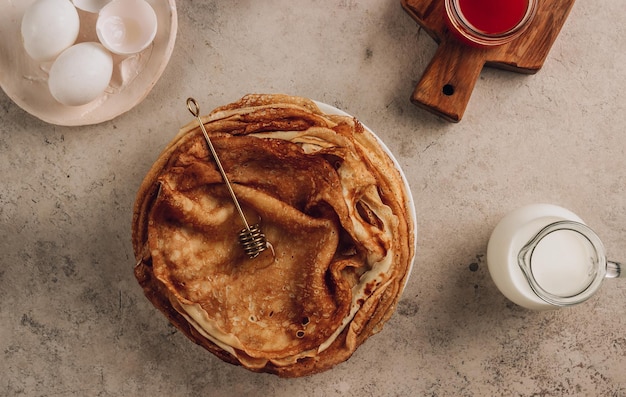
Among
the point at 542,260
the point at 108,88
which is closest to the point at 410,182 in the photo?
the point at 542,260

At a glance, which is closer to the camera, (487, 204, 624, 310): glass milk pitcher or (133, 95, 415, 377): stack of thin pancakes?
(133, 95, 415, 377): stack of thin pancakes

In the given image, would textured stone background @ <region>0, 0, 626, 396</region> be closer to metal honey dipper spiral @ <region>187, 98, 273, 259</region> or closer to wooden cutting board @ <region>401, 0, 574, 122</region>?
wooden cutting board @ <region>401, 0, 574, 122</region>

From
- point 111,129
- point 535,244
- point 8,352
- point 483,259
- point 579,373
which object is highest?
point 111,129

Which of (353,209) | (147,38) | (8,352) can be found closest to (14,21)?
(147,38)

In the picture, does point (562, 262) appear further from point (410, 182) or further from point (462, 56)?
point (462, 56)

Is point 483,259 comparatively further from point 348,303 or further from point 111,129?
point 111,129

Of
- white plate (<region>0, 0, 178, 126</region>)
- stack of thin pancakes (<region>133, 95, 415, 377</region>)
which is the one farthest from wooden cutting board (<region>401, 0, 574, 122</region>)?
white plate (<region>0, 0, 178, 126</region>)
